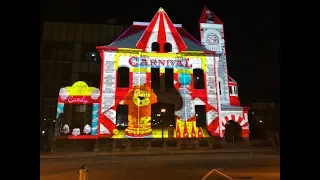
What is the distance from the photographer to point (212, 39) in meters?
32.0

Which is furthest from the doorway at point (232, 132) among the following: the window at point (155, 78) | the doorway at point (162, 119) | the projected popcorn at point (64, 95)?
the projected popcorn at point (64, 95)

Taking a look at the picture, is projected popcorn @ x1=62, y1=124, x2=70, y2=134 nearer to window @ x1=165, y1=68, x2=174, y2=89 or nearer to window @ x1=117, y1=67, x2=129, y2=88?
window @ x1=117, y1=67, x2=129, y2=88

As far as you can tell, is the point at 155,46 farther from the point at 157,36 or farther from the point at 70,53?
the point at 70,53

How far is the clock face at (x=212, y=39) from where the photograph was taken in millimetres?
31861

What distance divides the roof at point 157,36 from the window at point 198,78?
2.75 metres

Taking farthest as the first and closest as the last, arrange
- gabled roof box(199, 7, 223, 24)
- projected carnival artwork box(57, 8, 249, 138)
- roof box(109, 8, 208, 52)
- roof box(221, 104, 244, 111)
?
gabled roof box(199, 7, 223, 24) → roof box(221, 104, 244, 111) → roof box(109, 8, 208, 52) → projected carnival artwork box(57, 8, 249, 138)

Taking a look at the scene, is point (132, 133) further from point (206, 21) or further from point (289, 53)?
point (289, 53)

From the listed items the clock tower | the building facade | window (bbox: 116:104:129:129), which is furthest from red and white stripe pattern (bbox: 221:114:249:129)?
the building facade

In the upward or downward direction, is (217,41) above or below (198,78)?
above

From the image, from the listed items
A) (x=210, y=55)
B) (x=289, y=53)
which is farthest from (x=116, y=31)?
(x=289, y=53)

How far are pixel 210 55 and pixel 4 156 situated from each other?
29.3 meters

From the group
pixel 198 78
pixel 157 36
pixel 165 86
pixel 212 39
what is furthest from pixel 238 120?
pixel 157 36

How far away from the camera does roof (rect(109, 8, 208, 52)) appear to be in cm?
3016

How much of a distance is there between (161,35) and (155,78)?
14.9ft
